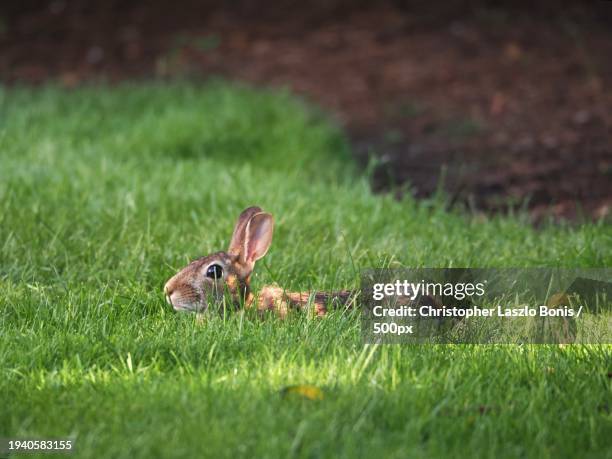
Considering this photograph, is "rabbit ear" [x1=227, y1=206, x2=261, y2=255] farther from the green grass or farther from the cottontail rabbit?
the green grass

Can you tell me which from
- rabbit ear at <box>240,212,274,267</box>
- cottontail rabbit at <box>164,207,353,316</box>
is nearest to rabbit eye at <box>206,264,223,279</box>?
cottontail rabbit at <box>164,207,353,316</box>

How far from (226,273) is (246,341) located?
56 centimetres

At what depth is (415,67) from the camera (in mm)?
10414

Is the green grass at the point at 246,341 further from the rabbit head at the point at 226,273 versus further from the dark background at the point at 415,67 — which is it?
the dark background at the point at 415,67

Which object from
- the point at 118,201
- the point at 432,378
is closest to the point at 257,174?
the point at 118,201

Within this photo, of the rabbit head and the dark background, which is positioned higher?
the dark background

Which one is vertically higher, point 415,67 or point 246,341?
point 415,67

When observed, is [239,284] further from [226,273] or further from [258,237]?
[258,237]

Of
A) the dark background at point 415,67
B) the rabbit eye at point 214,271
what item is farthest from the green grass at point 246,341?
the dark background at point 415,67

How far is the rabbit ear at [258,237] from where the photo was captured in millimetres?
4031

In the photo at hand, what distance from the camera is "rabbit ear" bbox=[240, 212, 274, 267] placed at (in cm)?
403

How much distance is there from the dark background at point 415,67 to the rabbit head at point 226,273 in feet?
8.70

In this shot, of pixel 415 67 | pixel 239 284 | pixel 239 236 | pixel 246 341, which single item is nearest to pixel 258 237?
pixel 239 236

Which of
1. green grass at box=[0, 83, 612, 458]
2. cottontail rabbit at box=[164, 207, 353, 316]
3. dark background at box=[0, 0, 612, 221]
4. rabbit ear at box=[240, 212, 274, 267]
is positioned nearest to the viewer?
green grass at box=[0, 83, 612, 458]
